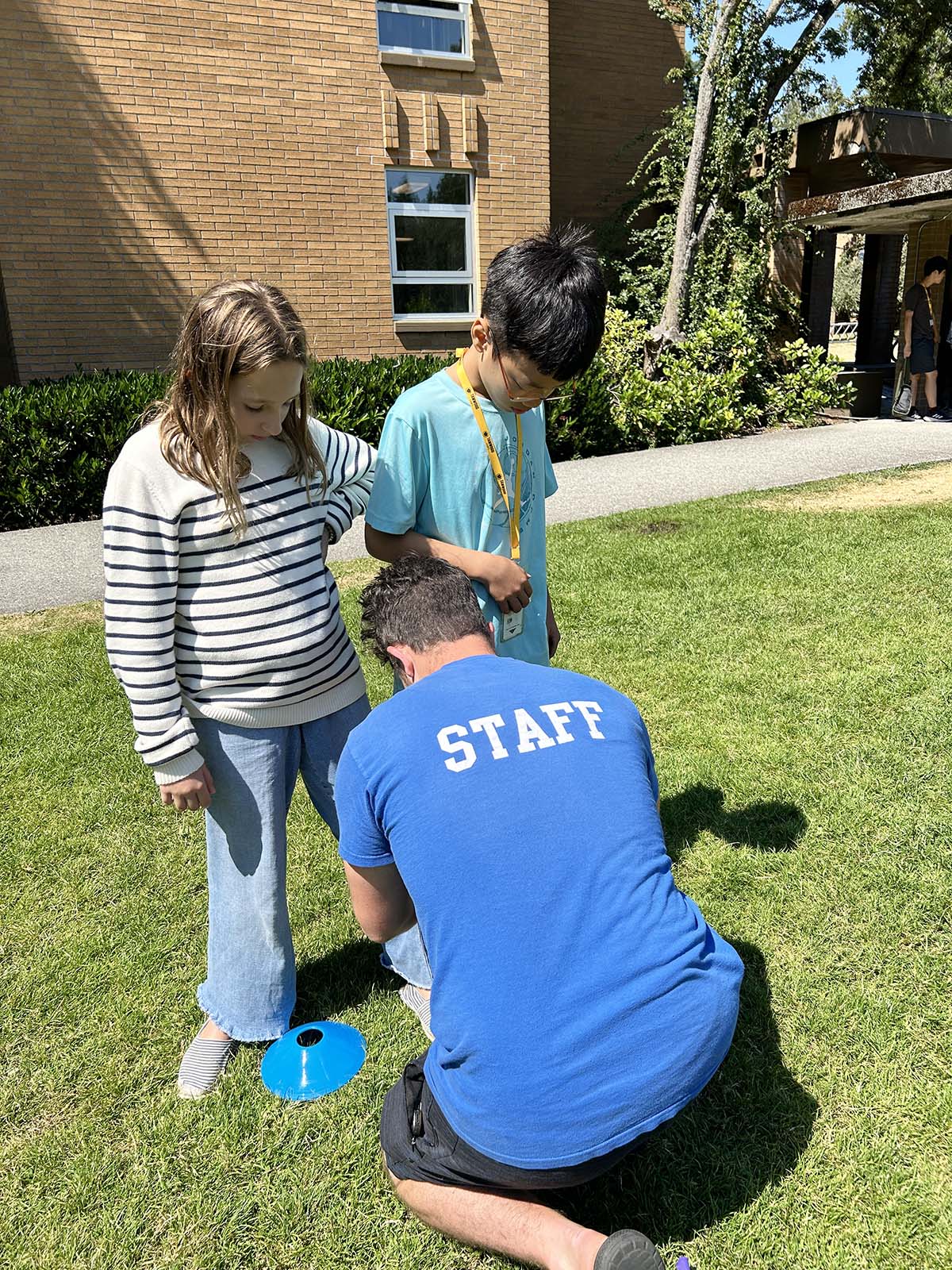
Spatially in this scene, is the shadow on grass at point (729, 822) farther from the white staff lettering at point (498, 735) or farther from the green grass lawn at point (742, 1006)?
the white staff lettering at point (498, 735)

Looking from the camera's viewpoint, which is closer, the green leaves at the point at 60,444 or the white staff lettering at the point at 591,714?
the white staff lettering at the point at 591,714

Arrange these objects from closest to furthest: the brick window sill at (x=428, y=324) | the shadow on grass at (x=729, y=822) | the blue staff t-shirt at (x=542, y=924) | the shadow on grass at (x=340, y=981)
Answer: the blue staff t-shirt at (x=542, y=924), the shadow on grass at (x=340, y=981), the shadow on grass at (x=729, y=822), the brick window sill at (x=428, y=324)

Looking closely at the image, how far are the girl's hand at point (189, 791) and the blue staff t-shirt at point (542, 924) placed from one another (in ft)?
2.24

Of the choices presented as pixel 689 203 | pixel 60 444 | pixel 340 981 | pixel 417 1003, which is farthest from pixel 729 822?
pixel 689 203

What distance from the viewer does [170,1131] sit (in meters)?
2.39

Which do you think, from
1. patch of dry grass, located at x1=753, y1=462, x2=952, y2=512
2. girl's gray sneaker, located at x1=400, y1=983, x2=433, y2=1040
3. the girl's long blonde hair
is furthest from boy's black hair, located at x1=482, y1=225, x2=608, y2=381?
patch of dry grass, located at x1=753, y1=462, x2=952, y2=512

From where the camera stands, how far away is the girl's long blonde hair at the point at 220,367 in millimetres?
2078

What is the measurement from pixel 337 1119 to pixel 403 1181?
415 mm

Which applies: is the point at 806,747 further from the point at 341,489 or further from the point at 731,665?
the point at 341,489

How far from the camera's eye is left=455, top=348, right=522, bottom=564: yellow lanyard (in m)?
2.45

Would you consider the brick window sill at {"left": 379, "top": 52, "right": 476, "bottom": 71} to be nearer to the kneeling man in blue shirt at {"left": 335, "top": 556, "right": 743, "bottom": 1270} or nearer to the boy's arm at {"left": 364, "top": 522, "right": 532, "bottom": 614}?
the boy's arm at {"left": 364, "top": 522, "right": 532, "bottom": 614}

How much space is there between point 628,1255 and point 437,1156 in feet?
1.41

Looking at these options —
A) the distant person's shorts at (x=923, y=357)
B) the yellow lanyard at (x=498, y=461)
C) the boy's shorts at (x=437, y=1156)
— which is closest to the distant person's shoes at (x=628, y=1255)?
the boy's shorts at (x=437, y=1156)

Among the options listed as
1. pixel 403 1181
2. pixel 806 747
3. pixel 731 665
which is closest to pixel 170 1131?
pixel 403 1181
